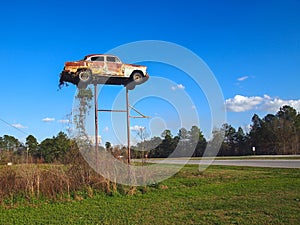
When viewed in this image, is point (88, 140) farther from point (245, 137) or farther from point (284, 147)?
point (245, 137)

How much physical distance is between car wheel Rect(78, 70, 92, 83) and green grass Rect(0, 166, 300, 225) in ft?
12.6

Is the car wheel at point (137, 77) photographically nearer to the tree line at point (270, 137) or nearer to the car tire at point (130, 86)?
the car tire at point (130, 86)

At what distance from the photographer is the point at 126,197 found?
873 cm

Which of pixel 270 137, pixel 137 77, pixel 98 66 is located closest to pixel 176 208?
pixel 137 77

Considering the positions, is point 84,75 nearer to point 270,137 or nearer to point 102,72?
point 102,72

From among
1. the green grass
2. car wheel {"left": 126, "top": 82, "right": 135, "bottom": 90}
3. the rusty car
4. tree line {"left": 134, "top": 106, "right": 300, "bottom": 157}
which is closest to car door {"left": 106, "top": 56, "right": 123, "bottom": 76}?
the rusty car

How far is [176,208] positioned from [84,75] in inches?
212

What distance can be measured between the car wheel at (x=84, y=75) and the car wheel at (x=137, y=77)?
1623 mm

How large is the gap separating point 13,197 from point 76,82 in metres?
4.22

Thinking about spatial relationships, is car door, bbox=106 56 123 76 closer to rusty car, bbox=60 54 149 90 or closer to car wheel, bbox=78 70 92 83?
rusty car, bbox=60 54 149 90

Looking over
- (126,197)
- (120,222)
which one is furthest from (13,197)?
(120,222)

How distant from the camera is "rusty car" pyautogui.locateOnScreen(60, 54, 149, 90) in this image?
991cm

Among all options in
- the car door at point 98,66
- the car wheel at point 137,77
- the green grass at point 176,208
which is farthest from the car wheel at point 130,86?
the green grass at point 176,208

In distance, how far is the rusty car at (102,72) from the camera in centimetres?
991
